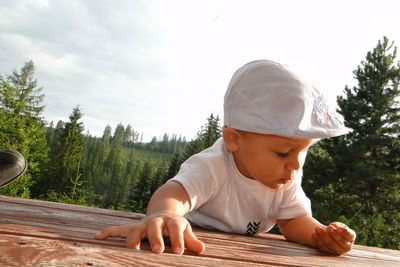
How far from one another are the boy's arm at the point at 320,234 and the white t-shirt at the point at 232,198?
56mm

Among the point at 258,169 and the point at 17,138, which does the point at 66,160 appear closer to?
the point at 17,138

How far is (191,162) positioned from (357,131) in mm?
19354

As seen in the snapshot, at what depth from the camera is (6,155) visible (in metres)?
2.31

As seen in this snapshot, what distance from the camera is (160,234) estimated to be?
3.49 ft

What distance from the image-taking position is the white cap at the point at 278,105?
4.75 ft

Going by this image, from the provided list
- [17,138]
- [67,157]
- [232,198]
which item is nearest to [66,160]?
[67,157]

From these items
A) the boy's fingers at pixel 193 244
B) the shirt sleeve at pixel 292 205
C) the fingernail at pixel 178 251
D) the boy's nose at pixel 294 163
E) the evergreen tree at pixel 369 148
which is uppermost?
the evergreen tree at pixel 369 148

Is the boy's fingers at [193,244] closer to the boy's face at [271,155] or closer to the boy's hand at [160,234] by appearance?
the boy's hand at [160,234]

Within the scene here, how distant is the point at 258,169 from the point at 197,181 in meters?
0.31

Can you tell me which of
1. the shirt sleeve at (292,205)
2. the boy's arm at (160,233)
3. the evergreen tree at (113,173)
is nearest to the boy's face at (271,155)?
the shirt sleeve at (292,205)

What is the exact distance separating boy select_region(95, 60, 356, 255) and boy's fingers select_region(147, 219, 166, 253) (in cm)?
1

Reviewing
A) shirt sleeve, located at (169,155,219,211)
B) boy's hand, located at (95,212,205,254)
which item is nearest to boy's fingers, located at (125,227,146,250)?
boy's hand, located at (95,212,205,254)

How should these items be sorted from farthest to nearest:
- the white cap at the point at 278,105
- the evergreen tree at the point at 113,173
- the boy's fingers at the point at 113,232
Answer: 1. the evergreen tree at the point at 113,173
2. the white cap at the point at 278,105
3. the boy's fingers at the point at 113,232

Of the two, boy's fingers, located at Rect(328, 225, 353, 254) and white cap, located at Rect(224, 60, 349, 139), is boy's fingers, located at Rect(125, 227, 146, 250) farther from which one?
boy's fingers, located at Rect(328, 225, 353, 254)
